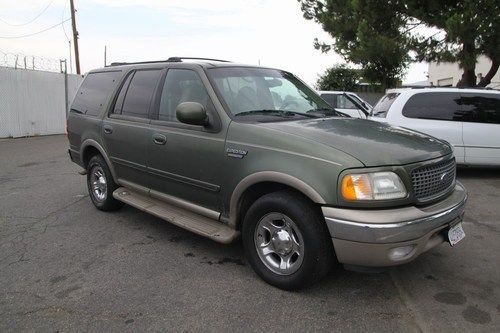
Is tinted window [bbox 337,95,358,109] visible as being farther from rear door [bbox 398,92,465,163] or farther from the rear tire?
the rear tire

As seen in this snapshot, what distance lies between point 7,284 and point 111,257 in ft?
2.97

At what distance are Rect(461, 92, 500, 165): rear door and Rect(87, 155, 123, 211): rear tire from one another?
19.5ft

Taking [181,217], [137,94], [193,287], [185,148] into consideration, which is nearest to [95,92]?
[137,94]

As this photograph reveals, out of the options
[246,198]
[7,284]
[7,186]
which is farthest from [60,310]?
[7,186]

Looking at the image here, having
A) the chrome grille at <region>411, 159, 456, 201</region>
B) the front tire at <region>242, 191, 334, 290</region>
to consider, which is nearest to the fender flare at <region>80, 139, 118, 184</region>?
the front tire at <region>242, 191, 334, 290</region>

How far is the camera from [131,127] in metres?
4.92

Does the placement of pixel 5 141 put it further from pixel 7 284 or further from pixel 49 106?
pixel 7 284

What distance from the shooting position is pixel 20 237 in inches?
195

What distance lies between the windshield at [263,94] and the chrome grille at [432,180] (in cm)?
128

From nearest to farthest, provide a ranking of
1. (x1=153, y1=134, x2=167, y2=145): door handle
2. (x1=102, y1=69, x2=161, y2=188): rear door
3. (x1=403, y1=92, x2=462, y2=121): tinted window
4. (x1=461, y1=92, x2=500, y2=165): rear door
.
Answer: (x1=153, y1=134, x2=167, y2=145): door handle, (x1=102, y1=69, x2=161, y2=188): rear door, (x1=461, y1=92, x2=500, y2=165): rear door, (x1=403, y1=92, x2=462, y2=121): tinted window

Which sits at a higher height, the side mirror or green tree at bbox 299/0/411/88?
green tree at bbox 299/0/411/88

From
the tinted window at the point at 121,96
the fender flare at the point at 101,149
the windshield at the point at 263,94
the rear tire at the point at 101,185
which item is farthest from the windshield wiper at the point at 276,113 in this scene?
the rear tire at the point at 101,185

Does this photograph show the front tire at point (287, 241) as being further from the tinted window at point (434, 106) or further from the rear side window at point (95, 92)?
the tinted window at point (434, 106)

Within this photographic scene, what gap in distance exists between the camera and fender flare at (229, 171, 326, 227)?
3240 millimetres
